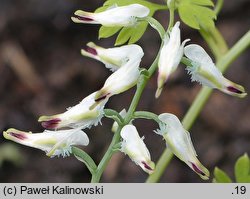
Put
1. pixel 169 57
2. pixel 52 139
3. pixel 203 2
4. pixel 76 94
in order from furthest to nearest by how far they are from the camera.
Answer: pixel 76 94 → pixel 203 2 → pixel 52 139 → pixel 169 57

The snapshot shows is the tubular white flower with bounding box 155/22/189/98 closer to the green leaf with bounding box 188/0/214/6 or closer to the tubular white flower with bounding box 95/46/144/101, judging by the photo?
the tubular white flower with bounding box 95/46/144/101

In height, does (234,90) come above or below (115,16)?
below

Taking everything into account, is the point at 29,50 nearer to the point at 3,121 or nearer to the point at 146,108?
the point at 3,121

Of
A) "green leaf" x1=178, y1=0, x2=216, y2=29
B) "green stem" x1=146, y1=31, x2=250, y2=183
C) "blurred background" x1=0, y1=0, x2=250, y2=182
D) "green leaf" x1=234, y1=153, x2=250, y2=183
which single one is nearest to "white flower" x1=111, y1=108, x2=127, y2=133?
"green leaf" x1=178, y1=0, x2=216, y2=29

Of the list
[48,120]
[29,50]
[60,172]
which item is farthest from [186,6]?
[29,50]

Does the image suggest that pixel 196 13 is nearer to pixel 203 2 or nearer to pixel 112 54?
pixel 203 2

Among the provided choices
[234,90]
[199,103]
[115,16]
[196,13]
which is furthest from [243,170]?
[115,16]

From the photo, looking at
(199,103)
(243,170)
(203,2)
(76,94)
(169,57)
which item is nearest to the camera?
(169,57)
